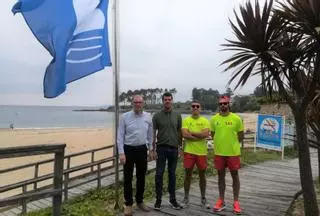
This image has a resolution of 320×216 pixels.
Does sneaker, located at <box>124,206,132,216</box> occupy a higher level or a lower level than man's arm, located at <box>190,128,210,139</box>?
lower

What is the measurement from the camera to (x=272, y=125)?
14.8 meters

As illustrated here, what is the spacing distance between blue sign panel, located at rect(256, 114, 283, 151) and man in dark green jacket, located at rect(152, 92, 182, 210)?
8759 millimetres

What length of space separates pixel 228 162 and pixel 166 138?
93cm

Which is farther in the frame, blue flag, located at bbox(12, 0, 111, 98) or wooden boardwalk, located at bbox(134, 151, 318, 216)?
wooden boardwalk, located at bbox(134, 151, 318, 216)

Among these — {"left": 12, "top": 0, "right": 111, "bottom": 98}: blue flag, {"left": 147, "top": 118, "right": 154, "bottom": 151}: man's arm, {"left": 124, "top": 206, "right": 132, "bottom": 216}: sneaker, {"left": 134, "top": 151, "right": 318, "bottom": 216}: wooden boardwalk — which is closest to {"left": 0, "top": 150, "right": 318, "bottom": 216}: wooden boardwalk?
{"left": 134, "top": 151, "right": 318, "bottom": 216}: wooden boardwalk

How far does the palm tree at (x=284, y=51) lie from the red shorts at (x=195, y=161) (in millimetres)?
1418

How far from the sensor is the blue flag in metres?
5.36

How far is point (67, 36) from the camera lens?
18.1 feet

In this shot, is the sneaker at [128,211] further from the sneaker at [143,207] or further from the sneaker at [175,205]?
the sneaker at [175,205]

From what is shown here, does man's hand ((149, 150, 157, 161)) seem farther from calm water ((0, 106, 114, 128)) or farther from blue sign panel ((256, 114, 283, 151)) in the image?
calm water ((0, 106, 114, 128))

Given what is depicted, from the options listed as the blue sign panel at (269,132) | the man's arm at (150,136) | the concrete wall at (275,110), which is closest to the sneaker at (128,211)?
the man's arm at (150,136)

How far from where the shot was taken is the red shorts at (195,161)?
6.35 metres

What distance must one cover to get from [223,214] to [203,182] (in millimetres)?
600

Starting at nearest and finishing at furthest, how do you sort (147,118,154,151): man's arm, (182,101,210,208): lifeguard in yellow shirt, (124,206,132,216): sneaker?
(124,206,132,216): sneaker
(147,118,154,151): man's arm
(182,101,210,208): lifeguard in yellow shirt
